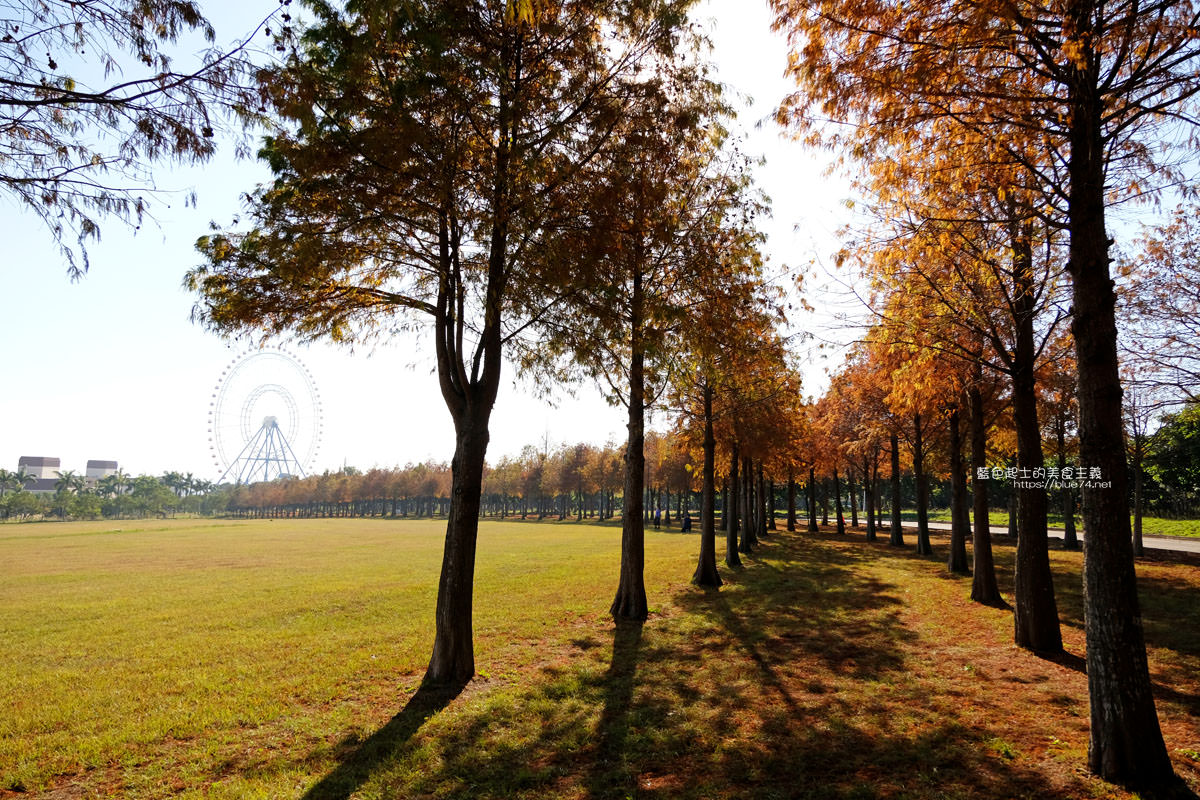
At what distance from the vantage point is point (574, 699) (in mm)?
7652

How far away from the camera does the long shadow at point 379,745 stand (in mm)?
5234

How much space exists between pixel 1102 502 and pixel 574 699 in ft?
20.2

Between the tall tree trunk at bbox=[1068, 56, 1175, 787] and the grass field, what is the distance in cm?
42

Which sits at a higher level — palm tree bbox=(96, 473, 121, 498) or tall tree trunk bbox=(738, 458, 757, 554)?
tall tree trunk bbox=(738, 458, 757, 554)

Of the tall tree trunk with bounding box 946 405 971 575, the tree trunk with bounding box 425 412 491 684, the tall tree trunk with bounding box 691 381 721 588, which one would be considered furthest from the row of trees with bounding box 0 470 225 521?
the tall tree trunk with bounding box 946 405 971 575

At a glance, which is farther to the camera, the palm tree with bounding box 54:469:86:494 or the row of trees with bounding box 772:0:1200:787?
the palm tree with bounding box 54:469:86:494

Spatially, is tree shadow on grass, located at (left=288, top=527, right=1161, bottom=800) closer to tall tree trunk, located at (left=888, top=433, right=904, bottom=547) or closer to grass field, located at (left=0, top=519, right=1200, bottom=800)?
grass field, located at (left=0, top=519, right=1200, bottom=800)

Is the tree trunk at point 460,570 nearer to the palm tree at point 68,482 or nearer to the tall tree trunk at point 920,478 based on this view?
the tall tree trunk at point 920,478

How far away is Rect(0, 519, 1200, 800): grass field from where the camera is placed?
5.35 metres

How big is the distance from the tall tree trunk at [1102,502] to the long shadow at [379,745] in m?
6.51

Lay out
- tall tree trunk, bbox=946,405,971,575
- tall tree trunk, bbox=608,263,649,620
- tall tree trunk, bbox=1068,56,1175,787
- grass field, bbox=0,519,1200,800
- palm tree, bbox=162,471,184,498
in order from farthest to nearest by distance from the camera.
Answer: palm tree, bbox=162,471,184,498, tall tree trunk, bbox=946,405,971,575, tall tree trunk, bbox=608,263,649,620, grass field, bbox=0,519,1200,800, tall tree trunk, bbox=1068,56,1175,787

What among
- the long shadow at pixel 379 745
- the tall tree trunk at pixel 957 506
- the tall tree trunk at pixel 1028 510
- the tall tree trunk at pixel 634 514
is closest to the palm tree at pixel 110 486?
the tall tree trunk at pixel 634 514

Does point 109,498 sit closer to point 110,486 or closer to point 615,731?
point 110,486

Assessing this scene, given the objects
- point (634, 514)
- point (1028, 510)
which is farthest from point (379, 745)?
point (1028, 510)
